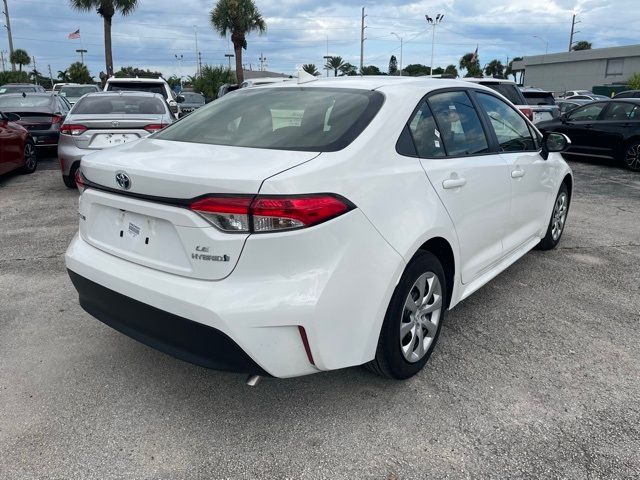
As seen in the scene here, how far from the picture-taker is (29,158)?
9.65m

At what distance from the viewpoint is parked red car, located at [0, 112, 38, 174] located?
840 cm

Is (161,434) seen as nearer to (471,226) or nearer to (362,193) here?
(362,193)

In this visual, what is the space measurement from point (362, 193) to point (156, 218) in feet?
3.10

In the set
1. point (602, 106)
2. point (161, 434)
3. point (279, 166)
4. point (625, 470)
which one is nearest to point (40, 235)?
point (161, 434)

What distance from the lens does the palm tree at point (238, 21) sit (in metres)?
34.6

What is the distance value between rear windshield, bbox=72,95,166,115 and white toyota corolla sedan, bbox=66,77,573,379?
15.8 feet

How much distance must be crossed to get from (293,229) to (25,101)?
480 inches

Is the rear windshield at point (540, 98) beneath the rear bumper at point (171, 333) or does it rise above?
above

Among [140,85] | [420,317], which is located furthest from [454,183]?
[140,85]

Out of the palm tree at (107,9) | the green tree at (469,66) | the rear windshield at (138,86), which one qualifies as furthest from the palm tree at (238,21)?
the green tree at (469,66)

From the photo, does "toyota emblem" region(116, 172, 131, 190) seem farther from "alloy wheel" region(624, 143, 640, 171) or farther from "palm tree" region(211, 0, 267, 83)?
"palm tree" region(211, 0, 267, 83)

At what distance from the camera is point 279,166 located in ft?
7.40

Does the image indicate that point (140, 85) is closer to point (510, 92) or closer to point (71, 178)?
point (71, 178)

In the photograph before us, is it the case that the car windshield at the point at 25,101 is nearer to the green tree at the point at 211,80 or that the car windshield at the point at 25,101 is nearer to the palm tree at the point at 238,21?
the palm tree at the point at 238,21
